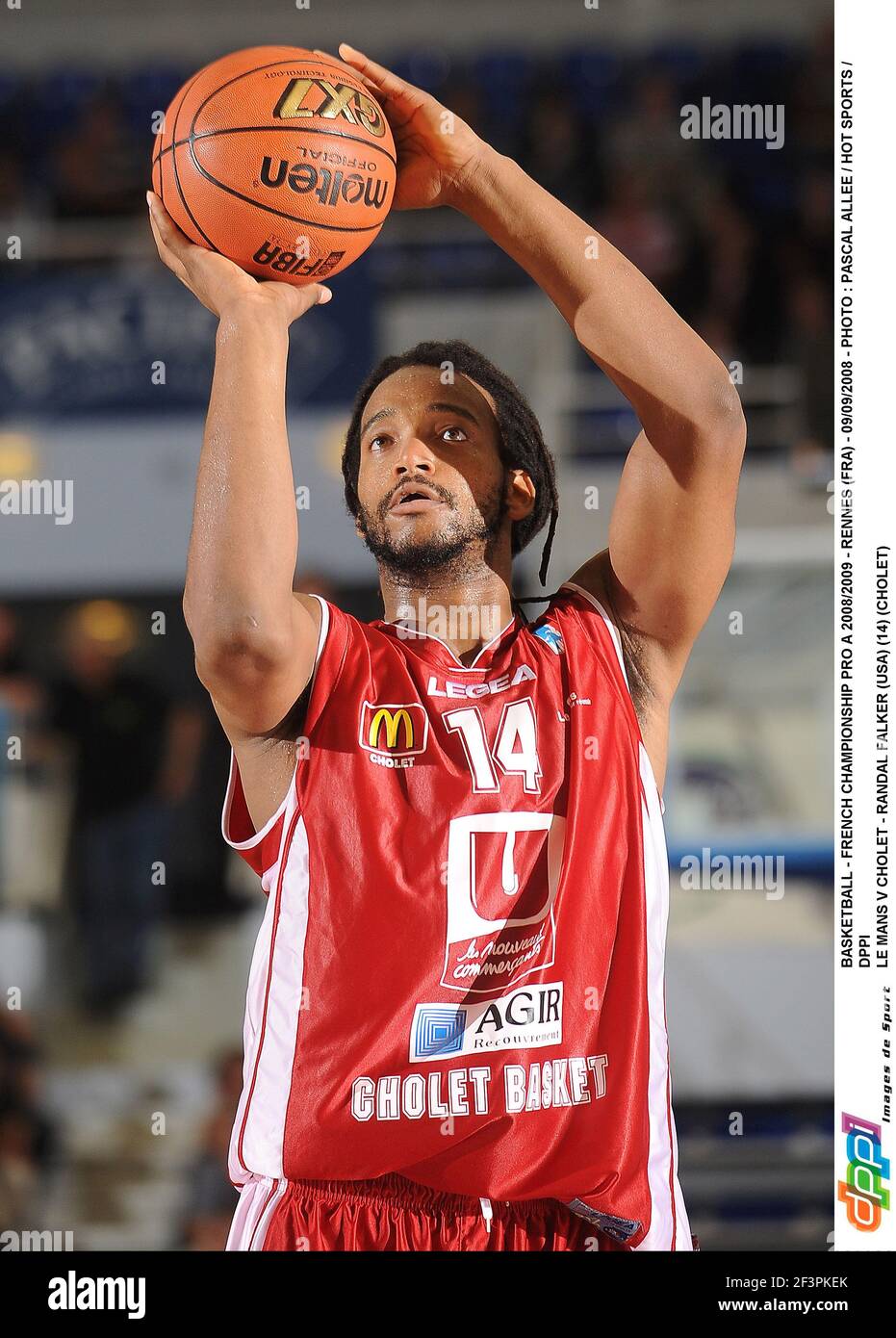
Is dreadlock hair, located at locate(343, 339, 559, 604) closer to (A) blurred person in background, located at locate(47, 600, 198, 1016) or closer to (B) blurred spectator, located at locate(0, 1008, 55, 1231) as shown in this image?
(A) blurred person in background, located at locate(47, 600, 198, 1016)

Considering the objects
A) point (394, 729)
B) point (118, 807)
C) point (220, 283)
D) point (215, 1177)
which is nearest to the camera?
point (220, 283)

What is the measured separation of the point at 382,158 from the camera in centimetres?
240

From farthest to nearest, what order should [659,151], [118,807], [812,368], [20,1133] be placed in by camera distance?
1. [659,151]
2. [118,807]
3. [812,368]
4. [20,1133]

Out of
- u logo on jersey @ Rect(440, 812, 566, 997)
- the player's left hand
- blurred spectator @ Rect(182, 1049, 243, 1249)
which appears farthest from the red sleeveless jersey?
blurred spectator @ Rect(182, 1049, 243, 1249)

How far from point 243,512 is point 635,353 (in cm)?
84

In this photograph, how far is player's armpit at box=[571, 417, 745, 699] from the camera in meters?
2.47

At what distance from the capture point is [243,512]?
211 centimetres

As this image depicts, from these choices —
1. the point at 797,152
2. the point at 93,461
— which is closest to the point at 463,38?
the point at 797,152

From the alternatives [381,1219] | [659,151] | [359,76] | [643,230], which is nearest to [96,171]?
[643,230]

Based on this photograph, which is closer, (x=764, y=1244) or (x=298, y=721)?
(x=298, y=721)

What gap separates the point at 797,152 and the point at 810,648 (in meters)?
2.77

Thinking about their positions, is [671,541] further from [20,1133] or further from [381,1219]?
[20,1133]

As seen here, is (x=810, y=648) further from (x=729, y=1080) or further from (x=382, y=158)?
(x=382, y=158)
